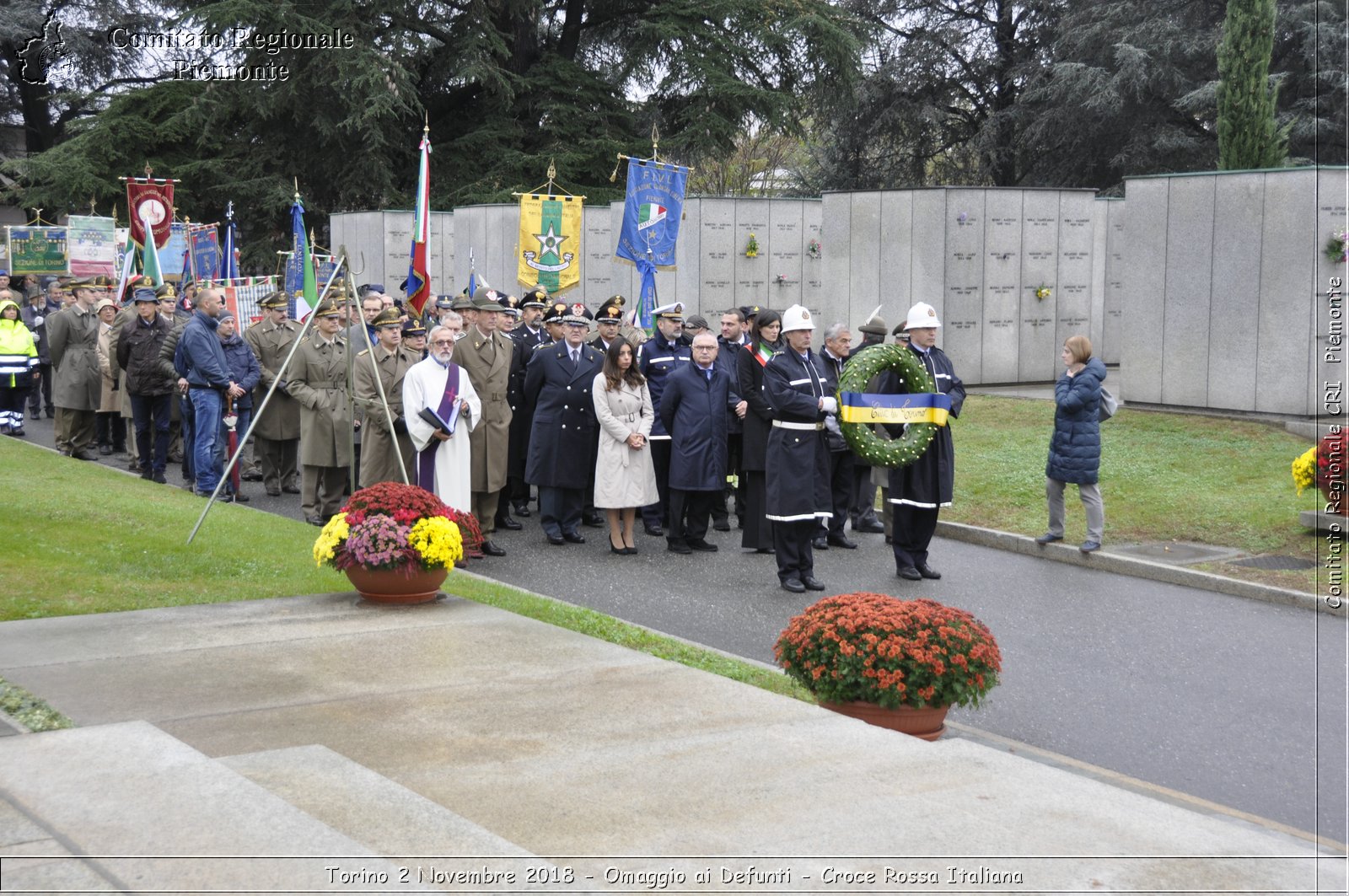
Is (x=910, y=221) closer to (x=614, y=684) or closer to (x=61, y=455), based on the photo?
(x=61, y=455)

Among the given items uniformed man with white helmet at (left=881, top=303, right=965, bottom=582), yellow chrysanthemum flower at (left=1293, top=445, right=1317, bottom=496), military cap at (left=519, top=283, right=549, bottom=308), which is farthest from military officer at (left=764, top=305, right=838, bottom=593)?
military cap at (left=519, top=283, right=549, bottom=308)

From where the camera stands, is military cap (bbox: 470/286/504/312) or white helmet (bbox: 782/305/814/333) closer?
white helmet (bbox: 782/305/814/333)

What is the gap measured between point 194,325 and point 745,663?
28.3 feet

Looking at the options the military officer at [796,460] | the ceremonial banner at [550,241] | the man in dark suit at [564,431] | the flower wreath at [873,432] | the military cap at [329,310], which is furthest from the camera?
the ceremonial banner at [550,241]

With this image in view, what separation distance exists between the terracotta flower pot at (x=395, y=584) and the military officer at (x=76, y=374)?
1082cm

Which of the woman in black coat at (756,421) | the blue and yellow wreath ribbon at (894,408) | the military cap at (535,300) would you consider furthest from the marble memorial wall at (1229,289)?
the military cap at (535,300)

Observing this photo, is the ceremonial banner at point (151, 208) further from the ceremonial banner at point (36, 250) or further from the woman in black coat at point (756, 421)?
the woman in black coat at point (756, 421)

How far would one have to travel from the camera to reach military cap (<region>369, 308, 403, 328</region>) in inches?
521

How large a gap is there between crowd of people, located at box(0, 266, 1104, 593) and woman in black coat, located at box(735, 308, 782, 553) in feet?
0.08

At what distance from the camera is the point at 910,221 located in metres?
22.5

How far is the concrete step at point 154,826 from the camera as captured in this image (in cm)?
407

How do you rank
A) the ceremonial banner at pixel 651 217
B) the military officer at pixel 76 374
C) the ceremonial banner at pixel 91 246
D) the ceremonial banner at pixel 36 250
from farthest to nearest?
the ceremonial banner at pixel 36 250 → the ceremonial banner at pixel 91 246 → the military officer at pixel 76 374 → the ceremonial banner at pixel 651 217

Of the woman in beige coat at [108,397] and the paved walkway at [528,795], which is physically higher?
the woman in beige coat at [108,397]

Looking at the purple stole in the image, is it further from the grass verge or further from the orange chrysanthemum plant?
the orange chrysanthemum plant
